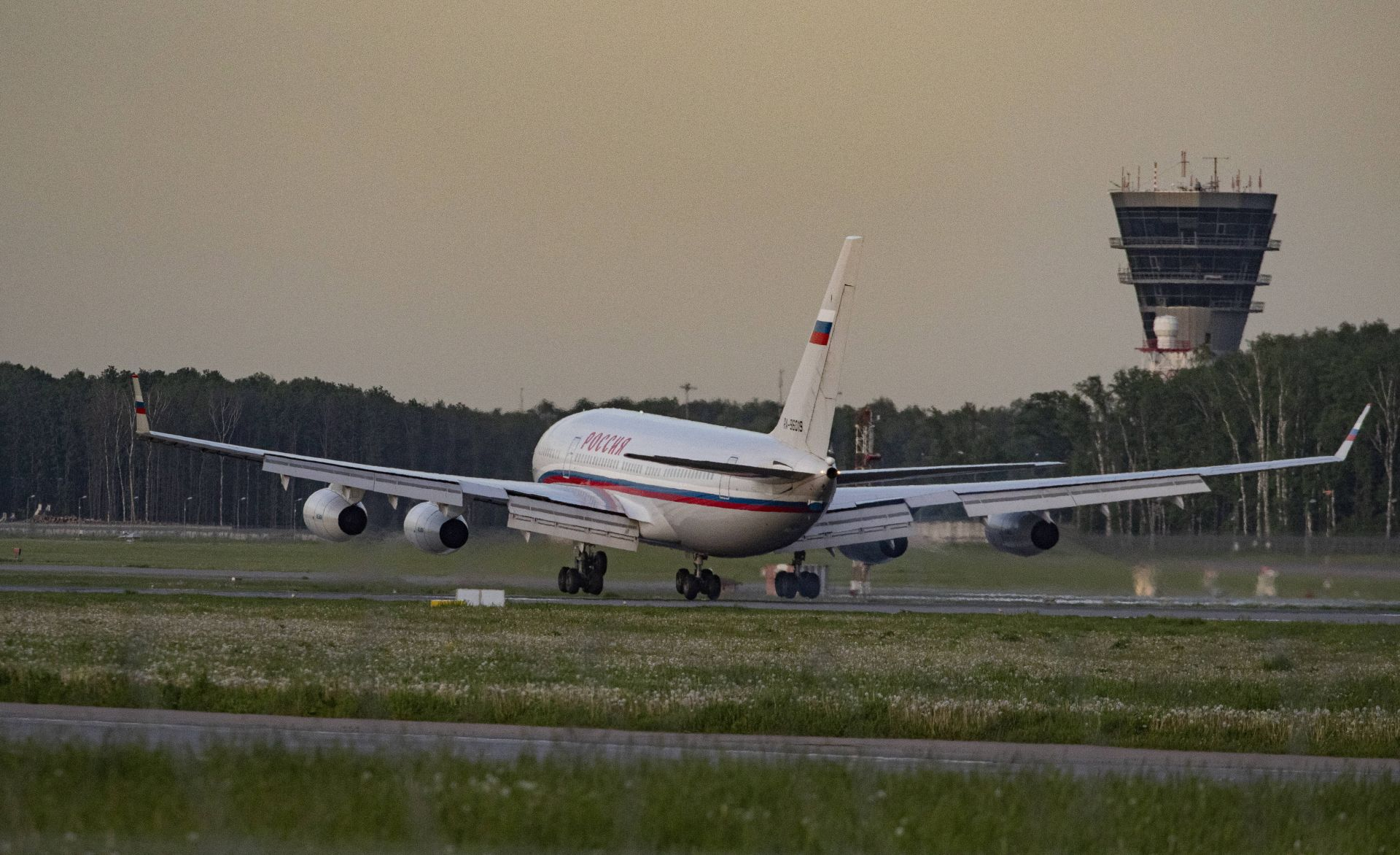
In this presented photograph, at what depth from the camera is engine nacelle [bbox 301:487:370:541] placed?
1932 inches

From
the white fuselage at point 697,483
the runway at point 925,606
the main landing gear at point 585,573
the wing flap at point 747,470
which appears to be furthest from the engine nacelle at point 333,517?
the wing flap at point 747,470

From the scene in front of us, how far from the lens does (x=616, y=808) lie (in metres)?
13.6

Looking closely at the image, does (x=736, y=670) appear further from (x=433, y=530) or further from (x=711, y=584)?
(x=711, y=584)

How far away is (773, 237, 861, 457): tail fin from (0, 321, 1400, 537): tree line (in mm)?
48839

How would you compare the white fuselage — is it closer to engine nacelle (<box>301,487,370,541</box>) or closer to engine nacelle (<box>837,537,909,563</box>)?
engine nacelle (<box>837,537,909,563</box>)

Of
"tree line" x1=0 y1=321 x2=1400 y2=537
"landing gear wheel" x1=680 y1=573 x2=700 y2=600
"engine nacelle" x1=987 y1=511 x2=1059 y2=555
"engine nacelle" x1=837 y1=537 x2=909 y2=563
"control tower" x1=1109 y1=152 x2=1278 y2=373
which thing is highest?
"control tower" x1=1109 y1=152 x2=1278 y2=373

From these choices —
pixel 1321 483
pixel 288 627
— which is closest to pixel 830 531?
pixel 288 627

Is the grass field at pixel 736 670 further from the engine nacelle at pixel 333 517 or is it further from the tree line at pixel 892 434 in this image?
the tree line at pixel 892 434

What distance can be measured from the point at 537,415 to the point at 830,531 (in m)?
66.0

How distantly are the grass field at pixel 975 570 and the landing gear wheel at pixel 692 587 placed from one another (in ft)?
10.9

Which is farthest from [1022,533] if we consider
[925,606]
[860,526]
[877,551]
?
[877,551]

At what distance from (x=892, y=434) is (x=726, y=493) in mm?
121786

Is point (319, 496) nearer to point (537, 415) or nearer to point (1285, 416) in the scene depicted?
point (537, 415)

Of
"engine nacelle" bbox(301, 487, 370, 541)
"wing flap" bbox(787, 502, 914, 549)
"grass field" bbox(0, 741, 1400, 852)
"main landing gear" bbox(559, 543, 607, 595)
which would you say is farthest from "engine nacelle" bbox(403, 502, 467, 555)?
"grass field" bbox(0, 741, 1400, 852)
